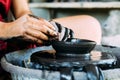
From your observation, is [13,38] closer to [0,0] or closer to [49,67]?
[49,67]

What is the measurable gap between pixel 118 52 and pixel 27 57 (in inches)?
12.9

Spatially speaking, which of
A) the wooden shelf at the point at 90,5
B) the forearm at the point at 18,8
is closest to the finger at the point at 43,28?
the forearm at the point at 18,8

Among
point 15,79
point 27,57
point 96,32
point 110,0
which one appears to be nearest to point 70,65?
point 15,79

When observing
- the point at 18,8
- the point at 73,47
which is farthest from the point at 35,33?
the point at 18,8

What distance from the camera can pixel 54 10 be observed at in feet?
9.75

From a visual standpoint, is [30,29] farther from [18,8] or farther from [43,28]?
[18,8]

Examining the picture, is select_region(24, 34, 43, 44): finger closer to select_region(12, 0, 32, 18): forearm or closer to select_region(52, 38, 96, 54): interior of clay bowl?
select_region(52, 38, 96, 54): interior of clay bowl

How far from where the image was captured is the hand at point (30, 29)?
88cm

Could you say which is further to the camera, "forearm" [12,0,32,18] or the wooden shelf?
the wooden shelf

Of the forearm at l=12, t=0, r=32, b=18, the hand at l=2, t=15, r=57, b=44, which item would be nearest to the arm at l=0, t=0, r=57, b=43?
the hand at l=2, t=15, r=57, b=44

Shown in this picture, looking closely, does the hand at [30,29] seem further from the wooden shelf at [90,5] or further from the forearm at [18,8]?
the wooden shelf at [90,5]

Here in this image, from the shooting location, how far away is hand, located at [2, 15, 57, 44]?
0.88 metres

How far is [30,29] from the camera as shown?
0.88 m

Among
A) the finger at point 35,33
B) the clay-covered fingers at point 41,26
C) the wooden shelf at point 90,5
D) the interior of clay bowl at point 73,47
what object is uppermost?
the clay-covered fingers at point 41,26
